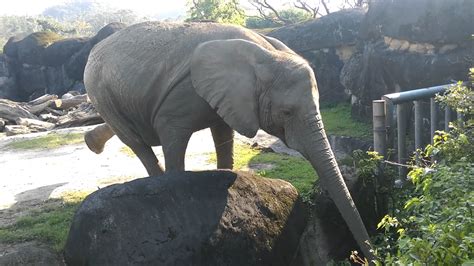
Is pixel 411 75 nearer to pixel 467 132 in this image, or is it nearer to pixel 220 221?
pixel 467 132

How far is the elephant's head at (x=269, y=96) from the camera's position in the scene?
432 centimetres

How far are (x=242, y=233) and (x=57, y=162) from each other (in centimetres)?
597

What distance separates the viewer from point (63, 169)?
8617 millimetres

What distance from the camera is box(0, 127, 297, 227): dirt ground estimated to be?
22.3 feet

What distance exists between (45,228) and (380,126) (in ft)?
11.3

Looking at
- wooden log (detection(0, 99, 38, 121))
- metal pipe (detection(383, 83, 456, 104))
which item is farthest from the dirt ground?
wooden log (detection(0, 99, 38, 121))

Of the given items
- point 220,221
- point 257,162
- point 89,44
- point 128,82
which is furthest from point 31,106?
point 220,221

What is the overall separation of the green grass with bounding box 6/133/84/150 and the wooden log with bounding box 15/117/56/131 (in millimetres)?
3428

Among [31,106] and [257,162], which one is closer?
[257,162]

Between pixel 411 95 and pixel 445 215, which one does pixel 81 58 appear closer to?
pixel 411 95

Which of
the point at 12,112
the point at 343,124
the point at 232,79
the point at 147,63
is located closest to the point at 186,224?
the point at 232,79

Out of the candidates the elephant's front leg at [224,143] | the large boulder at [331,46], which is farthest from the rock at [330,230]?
the large boulder at [331,46]

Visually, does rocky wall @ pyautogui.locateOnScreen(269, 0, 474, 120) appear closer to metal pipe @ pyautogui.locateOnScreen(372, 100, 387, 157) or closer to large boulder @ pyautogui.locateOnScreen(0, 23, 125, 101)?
metal pipe @ pyautogui.locateOnScreen(372, 100, 387, 157)

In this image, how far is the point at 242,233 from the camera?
426cm
